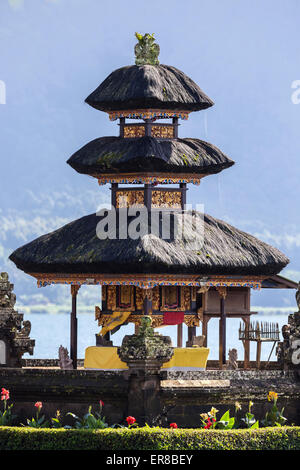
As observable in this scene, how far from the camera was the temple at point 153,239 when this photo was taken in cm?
3462

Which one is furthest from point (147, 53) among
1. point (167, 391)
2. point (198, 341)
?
point (167, 391)

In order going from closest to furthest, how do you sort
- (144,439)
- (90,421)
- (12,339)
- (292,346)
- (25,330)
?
1. (144,439)
2. (90,421)
3. (292,346)
4. (12,339)
5. (25,330)

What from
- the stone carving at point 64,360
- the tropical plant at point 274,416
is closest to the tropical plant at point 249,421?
the tropical plant at point 274,416

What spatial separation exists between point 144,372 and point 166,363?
3166mm

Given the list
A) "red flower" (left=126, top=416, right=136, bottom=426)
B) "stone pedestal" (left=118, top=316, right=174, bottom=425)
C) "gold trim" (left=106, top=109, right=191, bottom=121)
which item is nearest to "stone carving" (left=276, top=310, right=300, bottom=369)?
"stone pedestal" (left=118, top=316, right=174, bottom=425)

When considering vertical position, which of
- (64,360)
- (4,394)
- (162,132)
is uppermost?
(162,132)

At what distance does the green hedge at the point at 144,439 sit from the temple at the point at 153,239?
4.44 meters

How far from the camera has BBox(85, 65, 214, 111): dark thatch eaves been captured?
1420 inches

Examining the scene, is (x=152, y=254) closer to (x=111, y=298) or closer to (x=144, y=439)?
(x=111, y=298)

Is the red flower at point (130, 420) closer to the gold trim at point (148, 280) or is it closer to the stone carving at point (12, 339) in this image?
the stone carving at point (12, 339)

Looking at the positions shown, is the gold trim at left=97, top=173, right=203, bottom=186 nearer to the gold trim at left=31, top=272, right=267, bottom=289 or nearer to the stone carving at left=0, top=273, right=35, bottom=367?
the gold trim at left=31, top=272, right=267, bottom=289

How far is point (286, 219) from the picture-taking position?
194 metres

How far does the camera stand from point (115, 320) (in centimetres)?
3625

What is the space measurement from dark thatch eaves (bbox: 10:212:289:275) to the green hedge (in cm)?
544
